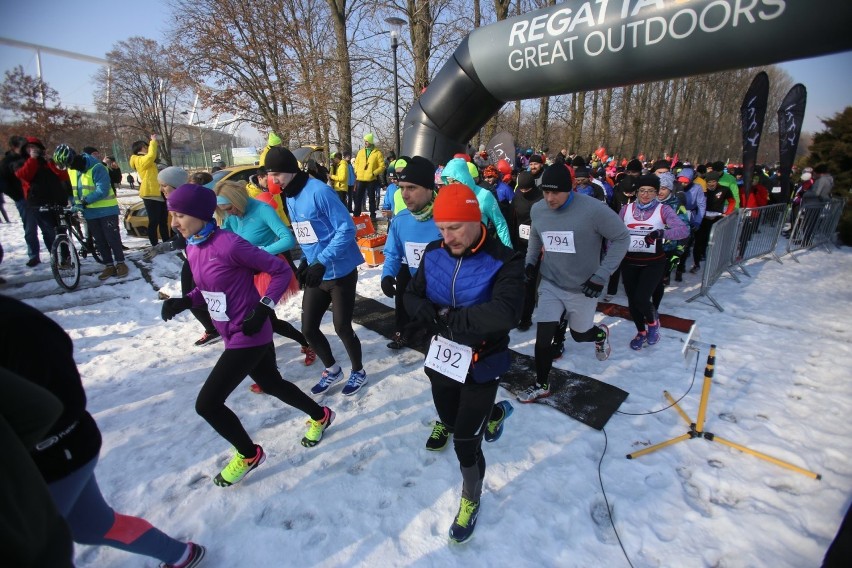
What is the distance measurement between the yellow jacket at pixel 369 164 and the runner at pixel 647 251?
8471mm

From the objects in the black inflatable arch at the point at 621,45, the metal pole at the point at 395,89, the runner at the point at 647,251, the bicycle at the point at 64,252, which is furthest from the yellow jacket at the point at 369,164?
the runner at the point at 647,251

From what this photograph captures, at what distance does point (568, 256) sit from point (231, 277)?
2.69 metres

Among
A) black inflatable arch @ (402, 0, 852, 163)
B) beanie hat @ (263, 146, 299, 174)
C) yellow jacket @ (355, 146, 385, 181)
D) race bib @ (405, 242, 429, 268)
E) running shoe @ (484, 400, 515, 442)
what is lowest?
running shoe @ (484, 400, 515, 442)

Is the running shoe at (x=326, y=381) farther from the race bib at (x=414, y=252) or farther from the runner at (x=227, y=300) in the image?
the race bib at (x=414, y=252)

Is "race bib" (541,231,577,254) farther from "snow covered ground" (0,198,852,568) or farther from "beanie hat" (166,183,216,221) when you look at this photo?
"beanie hat" (166,183,216,221)

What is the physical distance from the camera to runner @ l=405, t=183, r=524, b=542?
6.73 ft

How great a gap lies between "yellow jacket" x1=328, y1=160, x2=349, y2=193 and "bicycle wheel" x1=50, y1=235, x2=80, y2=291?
6927 mm

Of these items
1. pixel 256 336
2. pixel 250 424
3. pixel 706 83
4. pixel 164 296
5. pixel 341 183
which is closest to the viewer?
pixel 256 336

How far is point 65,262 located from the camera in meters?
6.56

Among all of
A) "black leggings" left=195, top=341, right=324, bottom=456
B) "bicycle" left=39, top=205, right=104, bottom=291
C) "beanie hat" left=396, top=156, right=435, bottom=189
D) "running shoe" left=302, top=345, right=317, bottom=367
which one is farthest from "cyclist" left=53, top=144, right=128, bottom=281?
"beanie hat" left=396, top=156, right=435, bottom=189

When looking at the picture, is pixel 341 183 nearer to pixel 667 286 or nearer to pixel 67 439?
pixel 667 286

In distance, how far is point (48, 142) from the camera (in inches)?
934

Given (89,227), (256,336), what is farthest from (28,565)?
(89,227)

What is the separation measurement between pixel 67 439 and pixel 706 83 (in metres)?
43.4
